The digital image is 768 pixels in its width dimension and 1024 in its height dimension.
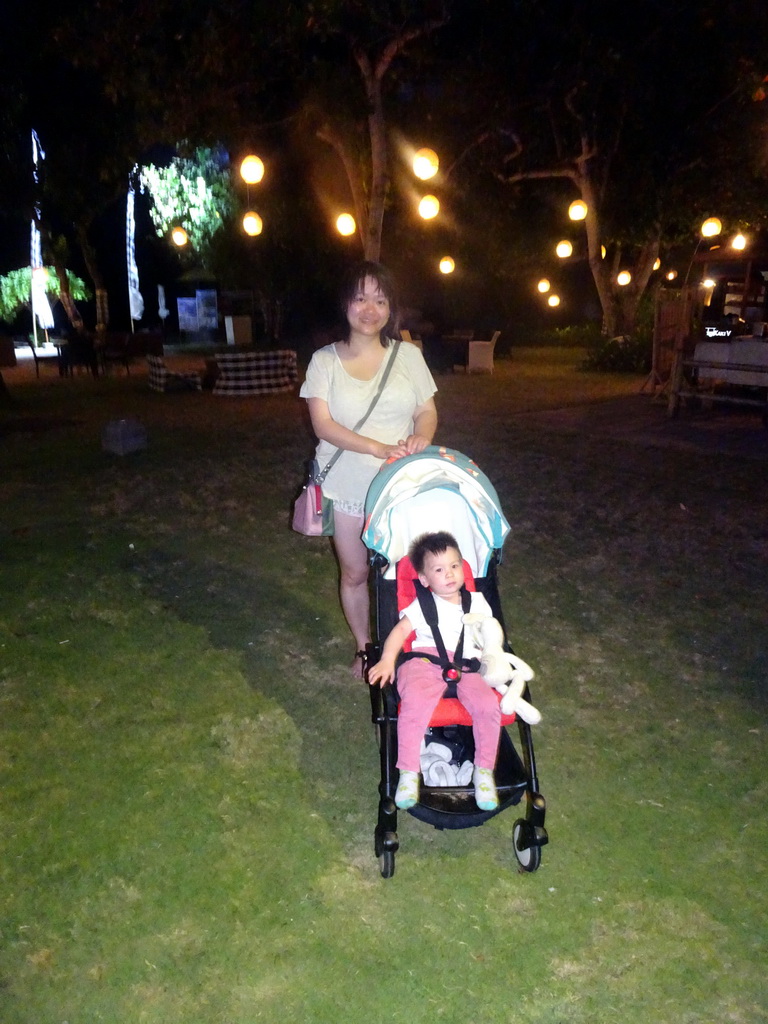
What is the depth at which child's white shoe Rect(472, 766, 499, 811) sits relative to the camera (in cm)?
273

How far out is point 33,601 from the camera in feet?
16.9

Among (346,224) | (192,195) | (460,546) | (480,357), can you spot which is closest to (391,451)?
(460,546)

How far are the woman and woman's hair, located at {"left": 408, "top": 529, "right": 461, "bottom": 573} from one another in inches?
17.2

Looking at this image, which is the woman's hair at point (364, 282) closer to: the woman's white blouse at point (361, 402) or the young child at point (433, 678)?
the woman's white blouse at point (361, 402)

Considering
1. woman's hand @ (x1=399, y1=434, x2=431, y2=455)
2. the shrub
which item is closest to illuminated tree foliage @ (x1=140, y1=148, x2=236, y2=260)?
the shrub

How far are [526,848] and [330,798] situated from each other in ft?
2.80

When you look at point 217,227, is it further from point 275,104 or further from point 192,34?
point 192,34

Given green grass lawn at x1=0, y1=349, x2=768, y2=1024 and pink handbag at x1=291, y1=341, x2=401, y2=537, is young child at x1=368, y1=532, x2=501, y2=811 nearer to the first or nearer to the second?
green grass lawn at x1=0, y1=349, x2=768, y2=1024

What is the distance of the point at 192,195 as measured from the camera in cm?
2816

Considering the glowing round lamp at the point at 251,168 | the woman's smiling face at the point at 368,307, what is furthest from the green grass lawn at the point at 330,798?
the glowing round lamp at the point at 251,168

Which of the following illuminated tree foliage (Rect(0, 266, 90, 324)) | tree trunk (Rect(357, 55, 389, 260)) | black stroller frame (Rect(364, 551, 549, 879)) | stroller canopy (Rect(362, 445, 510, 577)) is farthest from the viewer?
illuminated tree foliage (Rect(0, 266, 90, 324))

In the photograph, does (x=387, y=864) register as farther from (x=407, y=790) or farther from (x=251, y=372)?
(x=251, y=372)

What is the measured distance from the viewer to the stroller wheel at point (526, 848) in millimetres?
2729

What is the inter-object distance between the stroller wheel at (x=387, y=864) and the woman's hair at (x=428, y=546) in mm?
1027
